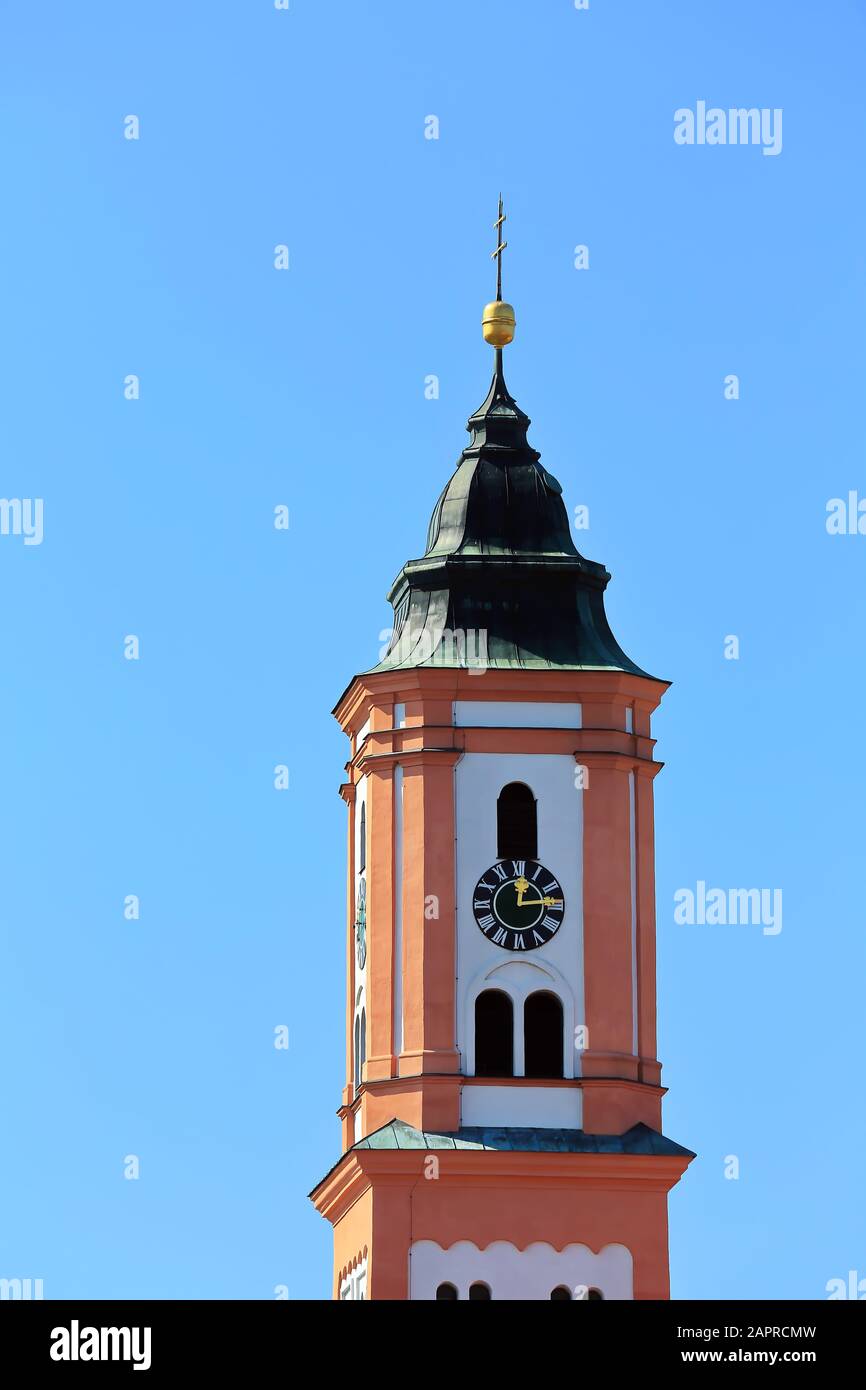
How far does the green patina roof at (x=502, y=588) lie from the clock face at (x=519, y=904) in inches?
133

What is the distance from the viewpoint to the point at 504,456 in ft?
221

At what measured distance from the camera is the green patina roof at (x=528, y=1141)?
6144cm

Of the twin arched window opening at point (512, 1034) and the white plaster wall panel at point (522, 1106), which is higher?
the twin arched window opening at point (512, 1034)

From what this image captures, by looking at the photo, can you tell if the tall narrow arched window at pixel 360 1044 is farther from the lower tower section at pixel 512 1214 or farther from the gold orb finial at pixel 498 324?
the gold orb finial at pixel 498 324

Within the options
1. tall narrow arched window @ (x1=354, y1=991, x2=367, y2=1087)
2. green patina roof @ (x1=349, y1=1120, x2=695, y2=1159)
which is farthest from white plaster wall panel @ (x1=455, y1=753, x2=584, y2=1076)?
tall narrow arched window @ (x1=354, y1=991, x2=367, y2=1087)

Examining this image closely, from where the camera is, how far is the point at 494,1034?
62.6 m

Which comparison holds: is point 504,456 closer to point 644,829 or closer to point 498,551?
point 498,551

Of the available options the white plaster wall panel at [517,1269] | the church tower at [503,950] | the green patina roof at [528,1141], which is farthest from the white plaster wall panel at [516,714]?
the white plaster wall panel at [517,1269]

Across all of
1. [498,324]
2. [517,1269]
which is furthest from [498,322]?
[517,1269]

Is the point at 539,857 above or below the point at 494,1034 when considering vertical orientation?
above

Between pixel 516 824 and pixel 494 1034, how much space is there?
3.37 metres

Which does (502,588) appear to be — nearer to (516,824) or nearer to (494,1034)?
(516,824)
